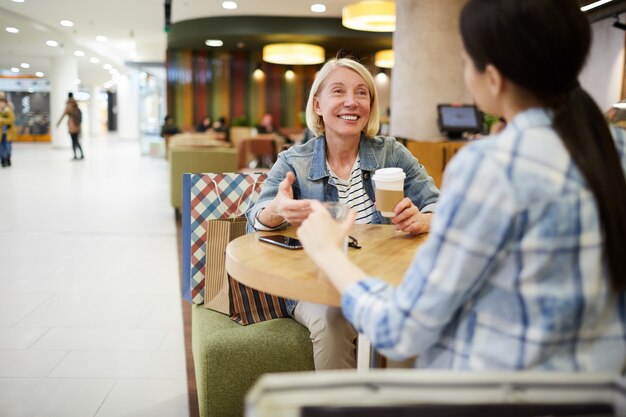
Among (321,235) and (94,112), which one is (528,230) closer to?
(321,235)

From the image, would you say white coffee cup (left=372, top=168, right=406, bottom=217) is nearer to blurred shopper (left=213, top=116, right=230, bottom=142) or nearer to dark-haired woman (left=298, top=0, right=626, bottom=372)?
dark-haired woman (left=298, top=0, right=626, bottom=372)

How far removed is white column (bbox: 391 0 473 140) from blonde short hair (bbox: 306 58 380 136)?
444 cm

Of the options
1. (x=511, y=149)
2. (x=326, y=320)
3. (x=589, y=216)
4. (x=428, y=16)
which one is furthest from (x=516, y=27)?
(x=428, y=16)

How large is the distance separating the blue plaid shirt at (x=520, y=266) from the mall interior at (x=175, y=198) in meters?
0.17

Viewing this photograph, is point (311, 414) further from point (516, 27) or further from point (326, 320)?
point (326, 320)

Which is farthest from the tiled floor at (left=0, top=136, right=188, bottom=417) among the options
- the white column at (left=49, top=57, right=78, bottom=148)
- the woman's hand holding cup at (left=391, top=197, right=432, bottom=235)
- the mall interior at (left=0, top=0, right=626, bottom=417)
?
the white column at (left=49, top=57, right=78, bottom=148)

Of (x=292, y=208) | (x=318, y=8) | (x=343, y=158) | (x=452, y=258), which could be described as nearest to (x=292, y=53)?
(x=318, y=8)

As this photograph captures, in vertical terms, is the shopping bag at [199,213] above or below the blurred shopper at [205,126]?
below

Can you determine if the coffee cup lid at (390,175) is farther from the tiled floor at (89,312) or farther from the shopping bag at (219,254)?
the tiled floor at (89,312)

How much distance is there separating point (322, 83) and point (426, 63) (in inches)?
180

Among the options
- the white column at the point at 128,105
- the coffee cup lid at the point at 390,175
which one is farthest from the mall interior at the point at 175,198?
the white column at the point at 128,105

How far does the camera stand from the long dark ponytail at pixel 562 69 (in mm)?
872

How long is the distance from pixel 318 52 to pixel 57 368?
1076 centimetres

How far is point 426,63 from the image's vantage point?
21.3 feet
